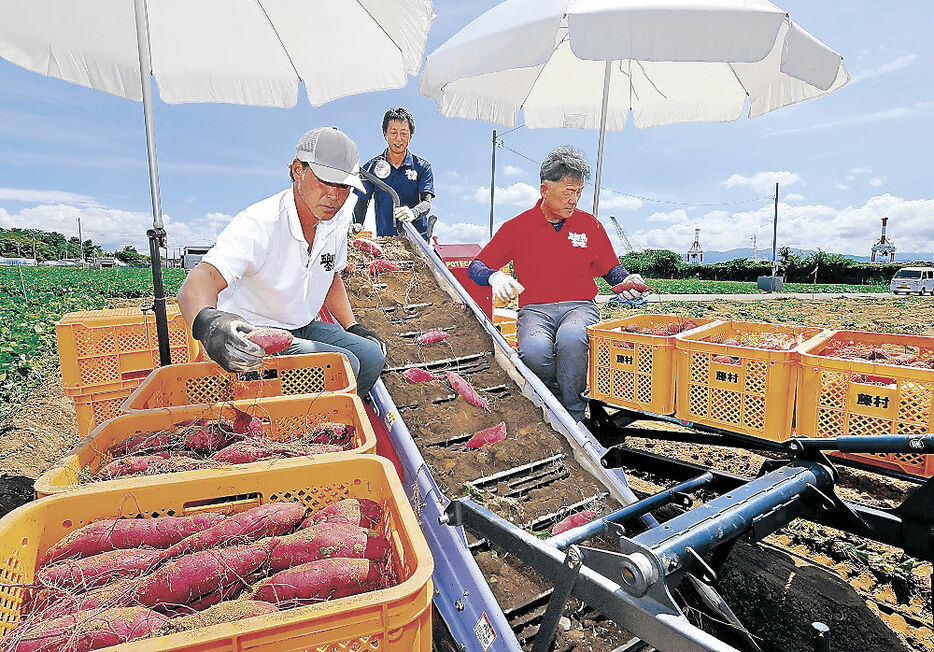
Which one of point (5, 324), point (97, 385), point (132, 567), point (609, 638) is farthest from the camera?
point (5, 324)

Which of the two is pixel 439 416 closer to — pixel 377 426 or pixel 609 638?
pixel 377 426

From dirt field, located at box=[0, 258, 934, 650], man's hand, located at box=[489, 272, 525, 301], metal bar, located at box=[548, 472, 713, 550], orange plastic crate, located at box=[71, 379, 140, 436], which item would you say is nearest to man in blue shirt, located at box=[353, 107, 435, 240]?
dirt field, located at box=[0, 258, 934, 650]

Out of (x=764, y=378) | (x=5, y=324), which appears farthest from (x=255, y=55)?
(x=5, y=324)

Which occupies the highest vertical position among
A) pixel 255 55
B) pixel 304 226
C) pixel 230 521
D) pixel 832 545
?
pixel 255 55

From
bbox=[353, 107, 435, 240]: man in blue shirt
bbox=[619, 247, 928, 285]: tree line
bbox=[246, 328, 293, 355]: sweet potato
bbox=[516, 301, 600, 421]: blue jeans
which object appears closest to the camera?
bbox=[246, 328, 293, 355]: sweet potato

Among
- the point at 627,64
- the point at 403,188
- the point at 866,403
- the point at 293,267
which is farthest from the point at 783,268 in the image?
the point at 293,267

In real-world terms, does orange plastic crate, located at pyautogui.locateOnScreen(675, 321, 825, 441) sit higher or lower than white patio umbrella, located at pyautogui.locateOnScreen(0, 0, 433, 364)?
lower

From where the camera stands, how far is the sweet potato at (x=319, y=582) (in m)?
1.25

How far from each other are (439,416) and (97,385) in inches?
84.8

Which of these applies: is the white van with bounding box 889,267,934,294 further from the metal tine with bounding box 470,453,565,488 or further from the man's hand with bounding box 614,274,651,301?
the metal tine with bounding box 470,453,565,488

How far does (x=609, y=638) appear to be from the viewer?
183cm

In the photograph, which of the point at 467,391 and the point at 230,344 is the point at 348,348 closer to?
the point at 467,391

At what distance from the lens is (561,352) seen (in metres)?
3.51

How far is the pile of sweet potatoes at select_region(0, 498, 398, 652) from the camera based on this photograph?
114 centimetres
